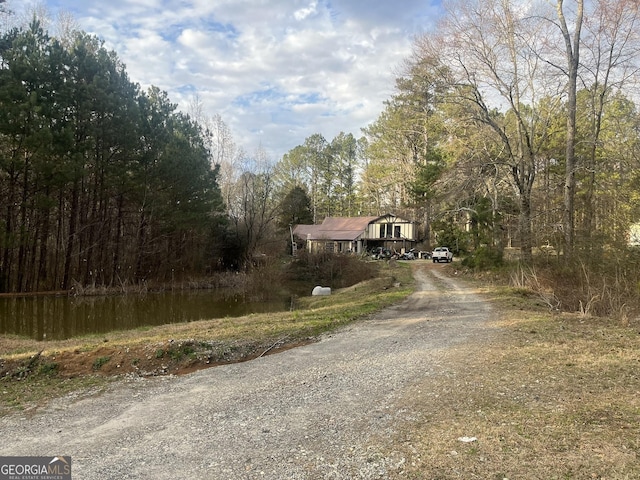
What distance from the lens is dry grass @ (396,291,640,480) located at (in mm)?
4008

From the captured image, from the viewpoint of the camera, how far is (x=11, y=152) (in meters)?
22.6

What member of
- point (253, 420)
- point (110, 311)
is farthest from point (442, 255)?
point (253, 420)

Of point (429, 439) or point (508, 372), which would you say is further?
point (508, 372)

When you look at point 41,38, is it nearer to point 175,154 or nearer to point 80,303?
point 175,154

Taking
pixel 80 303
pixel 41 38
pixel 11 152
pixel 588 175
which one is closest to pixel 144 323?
pixel 80 303

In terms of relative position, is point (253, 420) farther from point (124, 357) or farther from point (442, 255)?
point (442, 255)

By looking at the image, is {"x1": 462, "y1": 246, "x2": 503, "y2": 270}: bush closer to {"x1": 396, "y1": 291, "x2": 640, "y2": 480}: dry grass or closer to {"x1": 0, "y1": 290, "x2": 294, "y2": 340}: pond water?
{"x1": 0, "y1": 290, "x2": 294, "y2": 340}: pond water

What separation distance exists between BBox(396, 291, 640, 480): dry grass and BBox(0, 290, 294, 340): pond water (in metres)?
14.2

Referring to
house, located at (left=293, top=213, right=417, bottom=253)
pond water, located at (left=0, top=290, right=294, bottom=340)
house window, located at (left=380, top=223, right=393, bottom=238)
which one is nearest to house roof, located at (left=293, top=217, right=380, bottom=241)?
house, located at (left=293, top=213, right=417, bottom=253)

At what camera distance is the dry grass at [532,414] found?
4.01 meters

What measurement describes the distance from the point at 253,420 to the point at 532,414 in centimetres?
342

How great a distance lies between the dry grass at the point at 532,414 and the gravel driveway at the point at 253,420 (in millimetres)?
377

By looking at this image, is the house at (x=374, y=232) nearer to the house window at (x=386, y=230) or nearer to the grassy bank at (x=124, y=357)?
the house window at (x=386, y=230)

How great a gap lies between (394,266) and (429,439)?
1219 inches
